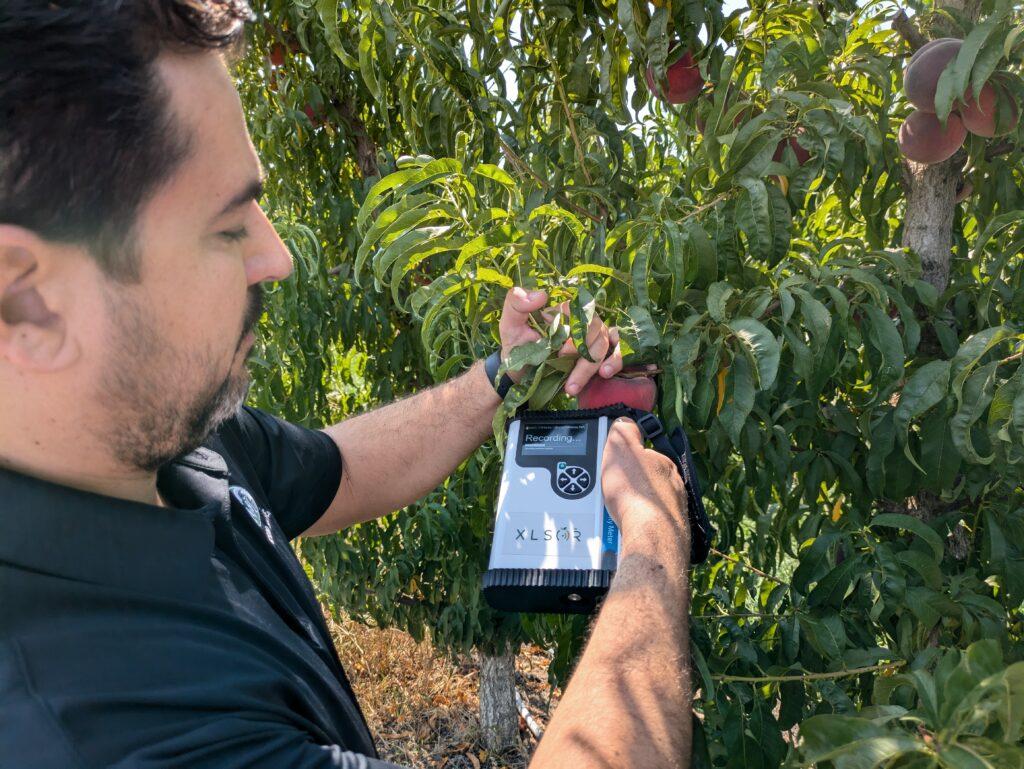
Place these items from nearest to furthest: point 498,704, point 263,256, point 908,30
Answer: point 263,256 < point 908,30 < point 498,704

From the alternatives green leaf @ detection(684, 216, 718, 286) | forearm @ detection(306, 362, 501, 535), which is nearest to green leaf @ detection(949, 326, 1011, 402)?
green leaf @ detection(684, 216, 718, 286)

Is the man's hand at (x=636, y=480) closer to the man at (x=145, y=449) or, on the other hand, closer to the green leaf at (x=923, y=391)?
the man at (x=145, y=449)

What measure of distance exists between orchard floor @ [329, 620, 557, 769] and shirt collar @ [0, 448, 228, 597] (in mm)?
2980

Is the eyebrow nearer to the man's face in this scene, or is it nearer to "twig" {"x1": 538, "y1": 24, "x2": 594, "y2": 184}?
the man's face

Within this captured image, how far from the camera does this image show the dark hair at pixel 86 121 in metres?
0.83

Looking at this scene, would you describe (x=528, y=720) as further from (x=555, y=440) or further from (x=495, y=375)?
(x=555, y=440)

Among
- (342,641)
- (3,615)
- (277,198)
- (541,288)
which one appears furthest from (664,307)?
(342,641)

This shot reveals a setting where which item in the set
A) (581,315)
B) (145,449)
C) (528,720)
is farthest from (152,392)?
(528,720)

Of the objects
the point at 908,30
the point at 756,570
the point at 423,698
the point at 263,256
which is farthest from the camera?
the point at 423,698

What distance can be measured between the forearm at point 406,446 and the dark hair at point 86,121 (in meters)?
0.79

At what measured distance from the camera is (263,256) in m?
1.07

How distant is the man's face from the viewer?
2.97 feet

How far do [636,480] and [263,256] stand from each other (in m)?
0.56

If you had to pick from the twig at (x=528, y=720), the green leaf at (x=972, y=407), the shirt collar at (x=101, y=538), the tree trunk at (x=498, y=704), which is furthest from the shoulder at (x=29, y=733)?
the twig at (x=528, y=720)
